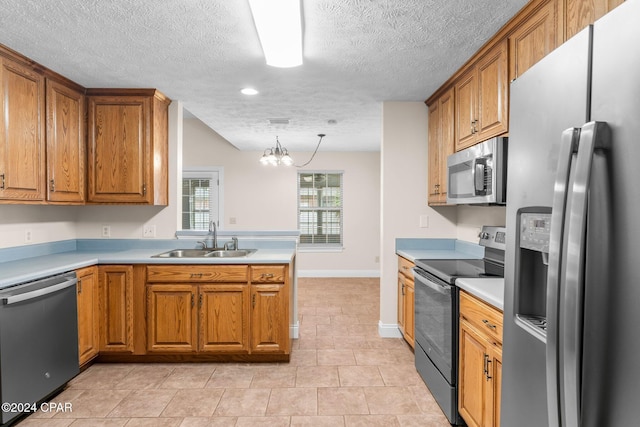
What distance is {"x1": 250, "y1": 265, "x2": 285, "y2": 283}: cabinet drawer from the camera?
2.90 metres

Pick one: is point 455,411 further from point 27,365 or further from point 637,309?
point 27,365

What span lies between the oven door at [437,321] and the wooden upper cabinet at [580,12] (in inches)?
54.4

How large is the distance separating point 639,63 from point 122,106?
349 centimetres

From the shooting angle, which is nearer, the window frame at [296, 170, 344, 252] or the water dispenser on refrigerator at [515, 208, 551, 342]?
the water dispenser on refrigerator at [515, 208, 551, 342]

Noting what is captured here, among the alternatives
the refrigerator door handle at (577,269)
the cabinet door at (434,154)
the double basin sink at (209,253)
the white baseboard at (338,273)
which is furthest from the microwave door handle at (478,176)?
the white baseboard at (338,273)

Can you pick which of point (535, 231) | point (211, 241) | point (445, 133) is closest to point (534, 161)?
point (535, 231)

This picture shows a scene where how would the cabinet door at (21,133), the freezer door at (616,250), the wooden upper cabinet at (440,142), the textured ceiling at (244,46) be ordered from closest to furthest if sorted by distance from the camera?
the freezer door at (616,250) < the textured ceiling at (244,46) < the cabinet door at (21,133) < the wooden upper cabinet at (440,142)

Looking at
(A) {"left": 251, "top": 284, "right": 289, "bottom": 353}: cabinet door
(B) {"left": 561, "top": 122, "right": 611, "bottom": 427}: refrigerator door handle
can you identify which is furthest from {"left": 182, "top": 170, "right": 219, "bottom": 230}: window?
(B) {"left": 561, "top": 122, "right": 611, "bottom": 427}: refrigerator door handle

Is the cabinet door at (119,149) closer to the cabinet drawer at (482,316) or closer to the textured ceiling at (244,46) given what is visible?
the textured ceiling at (244,46)

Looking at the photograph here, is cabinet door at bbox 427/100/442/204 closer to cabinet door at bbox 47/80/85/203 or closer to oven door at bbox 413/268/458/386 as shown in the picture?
oven door at bbox 413/268/458/386

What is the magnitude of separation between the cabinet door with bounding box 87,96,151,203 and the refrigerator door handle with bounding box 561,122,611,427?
3.18 m

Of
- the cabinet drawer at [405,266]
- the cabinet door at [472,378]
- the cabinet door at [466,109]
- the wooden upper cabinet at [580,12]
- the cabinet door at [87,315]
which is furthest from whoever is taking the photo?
the cabinet drawer at [405,266]

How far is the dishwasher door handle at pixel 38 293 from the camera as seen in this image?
6.57ft

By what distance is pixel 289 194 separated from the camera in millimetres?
6605
